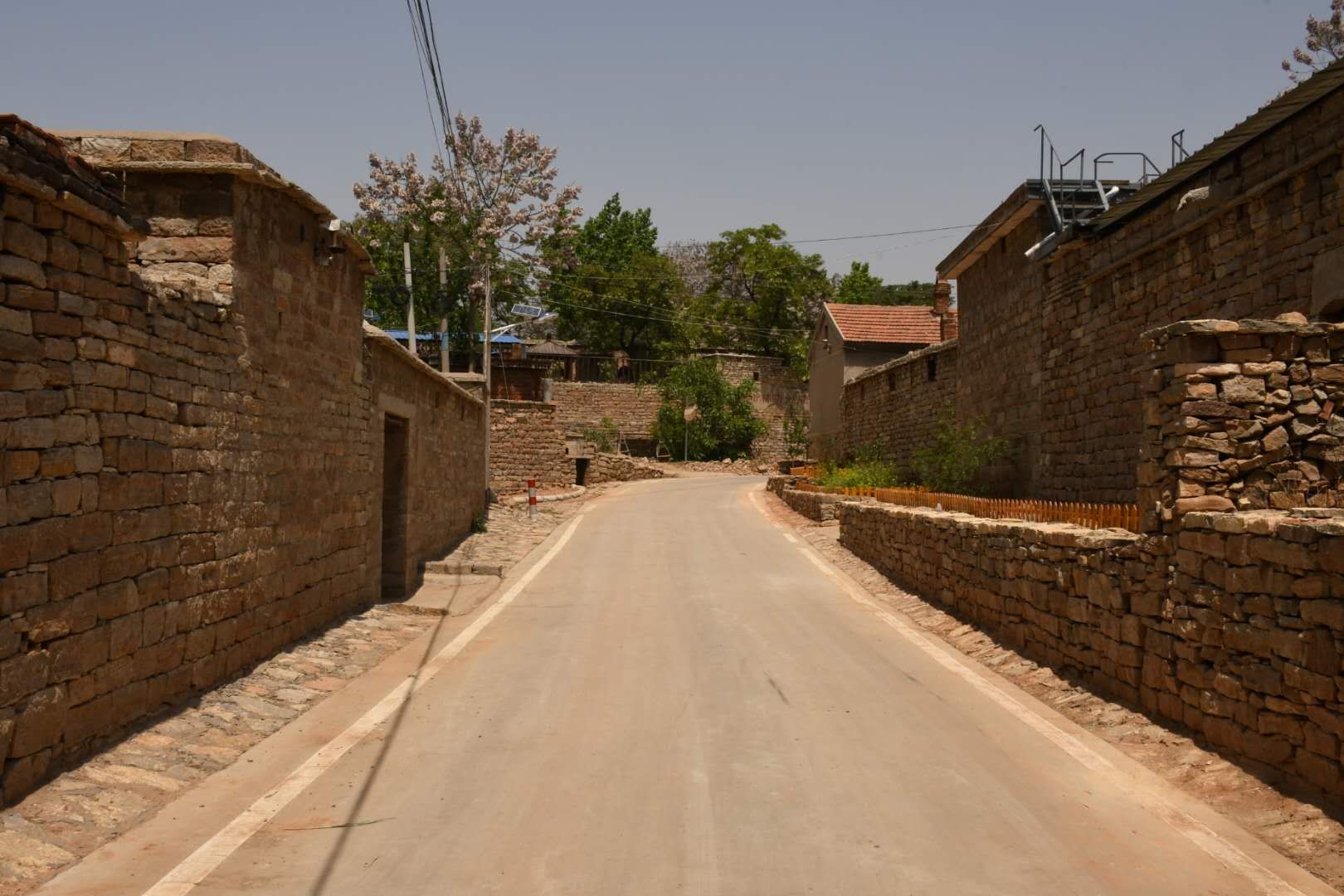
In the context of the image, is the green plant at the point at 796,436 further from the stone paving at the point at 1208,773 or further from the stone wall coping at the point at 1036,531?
the stone paving at the point at 1208,773

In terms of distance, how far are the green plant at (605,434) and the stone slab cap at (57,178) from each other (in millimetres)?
38983

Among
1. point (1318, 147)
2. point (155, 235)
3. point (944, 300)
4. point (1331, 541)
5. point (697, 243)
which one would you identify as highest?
point (697, 243)

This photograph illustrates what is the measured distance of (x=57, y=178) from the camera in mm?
5316

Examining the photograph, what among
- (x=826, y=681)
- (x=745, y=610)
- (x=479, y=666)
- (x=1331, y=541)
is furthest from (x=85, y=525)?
(x=745, y=610)

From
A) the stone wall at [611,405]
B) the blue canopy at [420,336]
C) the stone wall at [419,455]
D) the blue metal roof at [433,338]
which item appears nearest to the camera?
the stone wall at [419,455]

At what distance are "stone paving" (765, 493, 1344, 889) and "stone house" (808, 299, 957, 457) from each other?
86.4 feet

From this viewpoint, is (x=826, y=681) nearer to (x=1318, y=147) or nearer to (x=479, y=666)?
(x=479, y=666)

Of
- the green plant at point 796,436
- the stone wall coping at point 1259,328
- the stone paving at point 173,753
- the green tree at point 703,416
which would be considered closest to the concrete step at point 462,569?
the stone paving at point 173,753

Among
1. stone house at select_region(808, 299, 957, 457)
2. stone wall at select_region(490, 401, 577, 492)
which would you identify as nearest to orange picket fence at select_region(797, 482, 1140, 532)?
stone wall at select_region(490, 401, 577, 492)

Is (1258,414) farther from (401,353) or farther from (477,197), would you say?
(477,197)

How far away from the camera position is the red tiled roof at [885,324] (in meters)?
36.2

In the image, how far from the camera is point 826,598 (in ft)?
44.1

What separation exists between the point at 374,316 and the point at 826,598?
3919 cm

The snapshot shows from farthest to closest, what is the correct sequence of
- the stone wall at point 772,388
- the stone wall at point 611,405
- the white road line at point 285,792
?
the stone wall at point 772,388, the stone wall at point 611,405, the white road line at point 285,792
